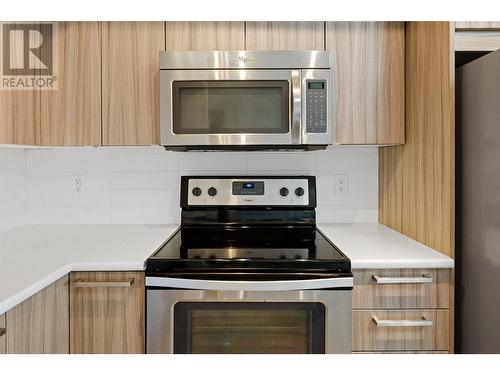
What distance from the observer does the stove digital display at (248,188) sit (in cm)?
202

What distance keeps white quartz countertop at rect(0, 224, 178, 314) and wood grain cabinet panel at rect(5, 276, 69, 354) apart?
0.05 metres

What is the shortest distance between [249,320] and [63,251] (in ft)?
2.45

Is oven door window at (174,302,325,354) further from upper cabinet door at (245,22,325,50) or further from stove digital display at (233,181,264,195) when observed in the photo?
upper cabinet door at (245,22,325,50)

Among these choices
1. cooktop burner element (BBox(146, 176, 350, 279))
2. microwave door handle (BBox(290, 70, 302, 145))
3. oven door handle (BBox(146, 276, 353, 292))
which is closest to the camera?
oven door handle (BBox(146, 276, 353, 292))

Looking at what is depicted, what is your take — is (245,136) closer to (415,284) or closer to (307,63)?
(307,63)

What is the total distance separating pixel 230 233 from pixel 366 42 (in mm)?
1052

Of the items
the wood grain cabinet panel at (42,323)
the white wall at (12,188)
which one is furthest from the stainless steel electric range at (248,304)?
the white wall at (12,188)

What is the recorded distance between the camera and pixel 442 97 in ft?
4.78

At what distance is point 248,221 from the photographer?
2008 millimetres

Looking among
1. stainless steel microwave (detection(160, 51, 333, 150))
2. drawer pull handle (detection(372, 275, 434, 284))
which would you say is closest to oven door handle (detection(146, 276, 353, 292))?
drawer pull handle (detection(372, 275, 434, 284))

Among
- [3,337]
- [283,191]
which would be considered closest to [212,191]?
[283,191]

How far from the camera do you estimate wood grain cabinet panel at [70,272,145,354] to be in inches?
55.3

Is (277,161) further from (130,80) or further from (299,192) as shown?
(130,80)

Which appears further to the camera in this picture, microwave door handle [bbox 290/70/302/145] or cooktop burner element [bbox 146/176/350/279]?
microwave door handle [bbox 290/70/302/145]
